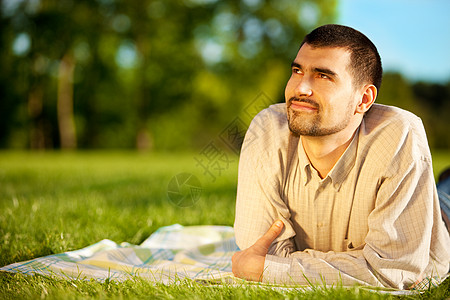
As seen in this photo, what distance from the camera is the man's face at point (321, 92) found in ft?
8.41

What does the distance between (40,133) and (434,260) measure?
26718 mm

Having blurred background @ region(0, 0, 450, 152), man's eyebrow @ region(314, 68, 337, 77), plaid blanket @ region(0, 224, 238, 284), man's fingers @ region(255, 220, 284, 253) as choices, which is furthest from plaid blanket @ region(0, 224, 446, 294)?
blurred background @ region(0, 0, 450, 152)

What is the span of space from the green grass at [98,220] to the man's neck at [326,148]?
0.81m

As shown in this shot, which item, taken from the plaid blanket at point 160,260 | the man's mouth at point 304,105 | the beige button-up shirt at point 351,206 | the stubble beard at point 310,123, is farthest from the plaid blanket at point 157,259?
the man's mouth at point 304,105

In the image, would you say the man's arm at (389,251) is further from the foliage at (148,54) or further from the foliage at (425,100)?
the foliage at (425,100)

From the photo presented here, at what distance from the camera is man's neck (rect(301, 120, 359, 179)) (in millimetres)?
2730

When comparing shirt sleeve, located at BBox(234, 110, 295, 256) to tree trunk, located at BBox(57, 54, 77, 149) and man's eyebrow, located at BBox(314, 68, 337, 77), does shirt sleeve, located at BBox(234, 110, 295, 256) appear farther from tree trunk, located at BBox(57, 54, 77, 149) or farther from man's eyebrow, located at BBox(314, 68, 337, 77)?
tree trunk, located at BBox(57, 54, 77, 149)

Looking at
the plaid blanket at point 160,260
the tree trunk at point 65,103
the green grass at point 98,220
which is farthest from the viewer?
the tree trunk at point 65,103

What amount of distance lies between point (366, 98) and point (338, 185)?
554 mm

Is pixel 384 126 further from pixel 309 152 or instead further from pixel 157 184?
pixel 157 184

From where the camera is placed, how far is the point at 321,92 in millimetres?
2562

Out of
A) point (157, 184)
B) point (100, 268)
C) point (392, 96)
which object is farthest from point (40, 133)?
point (100, 268)

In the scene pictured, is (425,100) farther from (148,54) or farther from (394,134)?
(394,134)

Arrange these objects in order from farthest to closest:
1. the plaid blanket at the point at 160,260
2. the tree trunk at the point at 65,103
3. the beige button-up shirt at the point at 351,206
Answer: the tree trunk at the point at 65,103
the plaid blanket at the point at 160,260
the beige button-up shirt at the point at 351,206
